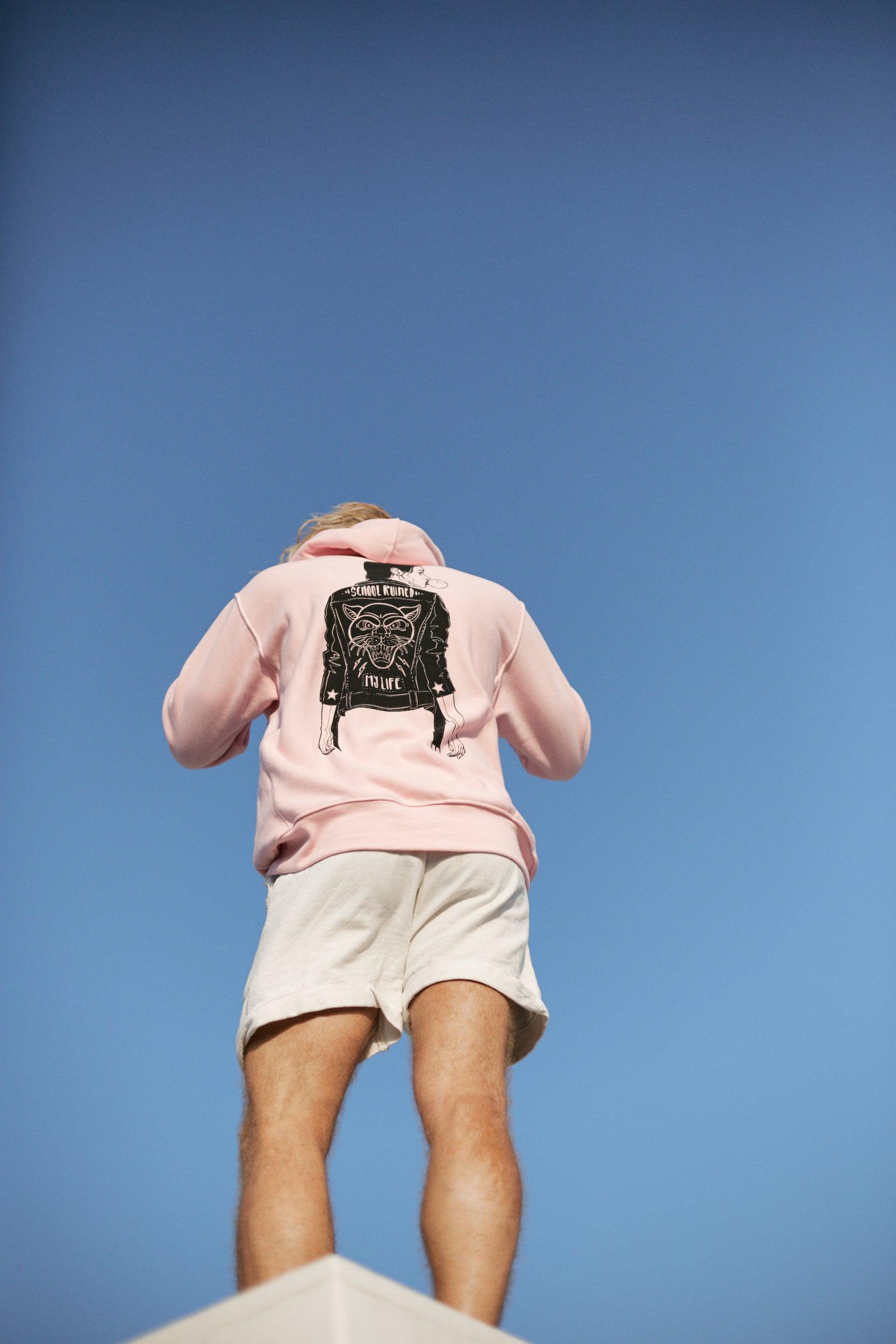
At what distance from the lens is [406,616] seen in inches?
87.8

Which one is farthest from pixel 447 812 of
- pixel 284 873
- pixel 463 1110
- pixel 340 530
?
pixel 340 530

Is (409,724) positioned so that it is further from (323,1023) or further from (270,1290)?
(270,1290)

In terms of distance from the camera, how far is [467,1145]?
1.59 m

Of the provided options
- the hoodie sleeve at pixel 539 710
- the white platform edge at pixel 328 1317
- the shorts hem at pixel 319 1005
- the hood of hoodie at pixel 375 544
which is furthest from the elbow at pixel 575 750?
the white platform edge at pixel 328 1317

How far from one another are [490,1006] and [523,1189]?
0.32m

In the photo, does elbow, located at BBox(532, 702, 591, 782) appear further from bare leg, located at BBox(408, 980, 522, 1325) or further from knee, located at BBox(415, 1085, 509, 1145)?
knee, located at BBox(415, 1085, 509, 1145)

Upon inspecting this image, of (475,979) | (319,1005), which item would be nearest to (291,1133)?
(319,1005)

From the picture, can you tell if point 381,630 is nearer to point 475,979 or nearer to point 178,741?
point 178,741

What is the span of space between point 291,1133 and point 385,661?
929 millimetres

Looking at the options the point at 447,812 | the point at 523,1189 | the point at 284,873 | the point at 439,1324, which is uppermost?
the point at 447,812

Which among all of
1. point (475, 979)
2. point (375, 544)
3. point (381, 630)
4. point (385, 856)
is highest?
point (375, 544)

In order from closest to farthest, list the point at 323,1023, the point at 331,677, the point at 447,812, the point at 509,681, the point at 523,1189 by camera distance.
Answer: the point at 523,1189 → the point at 323,1023 → the point at 447,812 → the point at 331,677 → the point at 509,681

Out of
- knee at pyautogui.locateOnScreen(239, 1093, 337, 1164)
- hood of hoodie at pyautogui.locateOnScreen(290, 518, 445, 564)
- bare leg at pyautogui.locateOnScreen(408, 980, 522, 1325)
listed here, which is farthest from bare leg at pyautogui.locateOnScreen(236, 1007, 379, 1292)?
hood of hoodie at pyautogui.locateOnScreen(290, 518, 445, 564)

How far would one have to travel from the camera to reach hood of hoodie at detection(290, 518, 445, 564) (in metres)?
2.49
